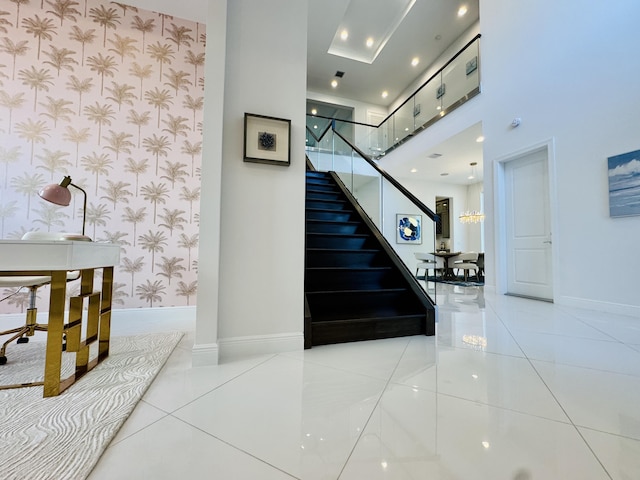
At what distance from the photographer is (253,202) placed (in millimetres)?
1915

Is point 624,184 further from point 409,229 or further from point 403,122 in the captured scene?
point 403,122

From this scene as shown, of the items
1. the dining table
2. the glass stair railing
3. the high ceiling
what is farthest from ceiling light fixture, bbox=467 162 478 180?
the glass stair railing

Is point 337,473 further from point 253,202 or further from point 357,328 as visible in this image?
point 253,202

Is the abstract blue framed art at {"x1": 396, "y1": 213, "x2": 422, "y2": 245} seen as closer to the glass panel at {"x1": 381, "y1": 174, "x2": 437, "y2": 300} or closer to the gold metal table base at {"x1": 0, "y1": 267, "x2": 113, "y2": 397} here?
the glass panel at {"x1": 381, "y1": 174, "x2": 437, "y2": 300}

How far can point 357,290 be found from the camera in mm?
2619

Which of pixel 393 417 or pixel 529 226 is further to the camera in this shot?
pixel 529 226

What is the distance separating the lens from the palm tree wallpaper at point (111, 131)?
2.49m

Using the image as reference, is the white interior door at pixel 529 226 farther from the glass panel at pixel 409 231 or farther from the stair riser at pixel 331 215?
the stair riser at pixel 331 215

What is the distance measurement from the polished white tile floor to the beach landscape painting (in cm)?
187

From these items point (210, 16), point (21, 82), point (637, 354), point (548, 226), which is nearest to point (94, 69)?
point (21, 82)

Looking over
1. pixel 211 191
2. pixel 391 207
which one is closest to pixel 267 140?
pixel 211 191

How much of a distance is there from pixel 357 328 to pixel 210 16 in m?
2.40

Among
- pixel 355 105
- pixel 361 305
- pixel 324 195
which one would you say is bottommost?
pixel 361 305

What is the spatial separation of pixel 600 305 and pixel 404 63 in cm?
759
